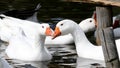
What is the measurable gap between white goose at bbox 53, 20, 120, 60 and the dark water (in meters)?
0.13

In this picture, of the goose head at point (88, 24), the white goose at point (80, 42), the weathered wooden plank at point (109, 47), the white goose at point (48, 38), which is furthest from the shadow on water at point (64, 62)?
the weathered wooden plank at point (109, 47)

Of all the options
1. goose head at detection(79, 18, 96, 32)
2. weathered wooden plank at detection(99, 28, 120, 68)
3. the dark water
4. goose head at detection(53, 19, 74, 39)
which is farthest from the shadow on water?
weathered wooden plank at detection(99, 28, 120, 68)

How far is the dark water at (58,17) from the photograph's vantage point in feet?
36.3

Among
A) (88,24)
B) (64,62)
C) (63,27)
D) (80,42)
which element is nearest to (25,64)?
(64,62)

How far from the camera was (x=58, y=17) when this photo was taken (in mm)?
16219

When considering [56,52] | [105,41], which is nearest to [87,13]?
[56,52]

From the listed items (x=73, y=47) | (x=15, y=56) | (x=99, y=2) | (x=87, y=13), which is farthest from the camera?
(x=87, y=13)

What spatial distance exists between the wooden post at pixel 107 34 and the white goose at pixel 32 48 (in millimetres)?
3405

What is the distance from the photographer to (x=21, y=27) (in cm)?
1408

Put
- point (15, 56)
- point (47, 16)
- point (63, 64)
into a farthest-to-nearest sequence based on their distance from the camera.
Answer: point (47, 16) < point (15, 56) < point (63, 64)

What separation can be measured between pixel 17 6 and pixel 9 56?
695 cm

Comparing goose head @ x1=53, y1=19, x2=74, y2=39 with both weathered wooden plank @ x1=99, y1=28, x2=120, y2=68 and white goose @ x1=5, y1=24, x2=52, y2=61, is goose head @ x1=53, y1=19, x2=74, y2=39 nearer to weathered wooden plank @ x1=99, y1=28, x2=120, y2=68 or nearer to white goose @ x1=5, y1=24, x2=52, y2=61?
white goose @ x1=5, y1=24, x2=52, y2=61

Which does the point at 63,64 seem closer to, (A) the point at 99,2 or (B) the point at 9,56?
(B) the point at 9,56

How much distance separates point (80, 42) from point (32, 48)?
3.69ft
